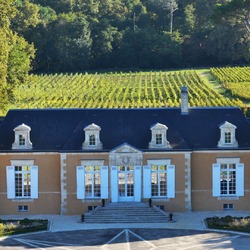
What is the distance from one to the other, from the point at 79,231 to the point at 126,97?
4881 cm

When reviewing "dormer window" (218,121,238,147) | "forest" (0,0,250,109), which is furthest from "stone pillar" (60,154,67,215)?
"forest" (0,0,250,109)

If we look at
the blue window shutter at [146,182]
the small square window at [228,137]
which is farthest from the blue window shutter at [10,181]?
the small square window at [228,137]

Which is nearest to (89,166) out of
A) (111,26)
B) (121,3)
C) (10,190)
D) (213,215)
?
(10,190)

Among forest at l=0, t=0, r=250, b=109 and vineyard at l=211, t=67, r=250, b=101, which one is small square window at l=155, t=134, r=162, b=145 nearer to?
vineyard at l=211, t=67, r=250, b=101

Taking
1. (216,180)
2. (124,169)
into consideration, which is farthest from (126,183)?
(216,180)

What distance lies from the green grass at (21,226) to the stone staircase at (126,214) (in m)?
2.37

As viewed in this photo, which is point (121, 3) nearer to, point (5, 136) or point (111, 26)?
point (111, 26)

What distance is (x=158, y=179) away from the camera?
3581 cm

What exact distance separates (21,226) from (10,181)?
10.6 ft

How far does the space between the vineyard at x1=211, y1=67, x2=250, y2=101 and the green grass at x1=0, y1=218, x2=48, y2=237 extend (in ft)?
160

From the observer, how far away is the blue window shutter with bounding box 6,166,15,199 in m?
35.9

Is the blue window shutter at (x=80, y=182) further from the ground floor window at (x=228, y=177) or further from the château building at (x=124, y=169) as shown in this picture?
the ground floor window at (x=228, y=177)

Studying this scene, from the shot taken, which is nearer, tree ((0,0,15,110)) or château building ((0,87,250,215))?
château building ((0,87,250,215))

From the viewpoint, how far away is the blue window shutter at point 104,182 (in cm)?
3569
